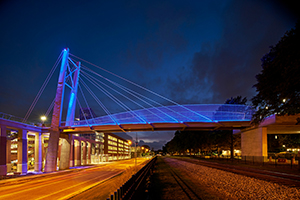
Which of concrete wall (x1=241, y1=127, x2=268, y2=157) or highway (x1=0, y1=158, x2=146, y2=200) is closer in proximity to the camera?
highway (x1=0, y1=158, x2=146, y2=200)

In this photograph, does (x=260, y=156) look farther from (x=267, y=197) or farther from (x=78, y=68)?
(x=78, y=68)

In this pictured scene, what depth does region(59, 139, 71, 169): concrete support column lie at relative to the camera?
4012cm

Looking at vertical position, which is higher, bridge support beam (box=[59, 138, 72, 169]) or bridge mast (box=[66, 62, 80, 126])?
bridge mast (box=[66, 62, 80, 126])

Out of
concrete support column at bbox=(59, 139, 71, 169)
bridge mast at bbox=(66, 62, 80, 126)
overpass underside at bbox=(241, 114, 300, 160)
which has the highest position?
bridge mast at bbox=(66, 62, 80, 126)

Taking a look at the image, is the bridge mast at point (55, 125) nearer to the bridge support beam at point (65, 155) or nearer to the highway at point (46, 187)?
the bridge support beam at point (65, 155)

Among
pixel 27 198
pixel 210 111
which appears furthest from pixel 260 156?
pixel 27 198

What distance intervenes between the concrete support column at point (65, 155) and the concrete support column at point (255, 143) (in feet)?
105

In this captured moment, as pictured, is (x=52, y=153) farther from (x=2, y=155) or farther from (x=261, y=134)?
(x=261, y=134)

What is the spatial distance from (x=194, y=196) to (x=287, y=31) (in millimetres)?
16087

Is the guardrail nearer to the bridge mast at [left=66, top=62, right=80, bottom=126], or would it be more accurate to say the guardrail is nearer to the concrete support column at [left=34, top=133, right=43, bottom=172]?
the bridge mast at [left=66, top=62, right=80, bottom=126]

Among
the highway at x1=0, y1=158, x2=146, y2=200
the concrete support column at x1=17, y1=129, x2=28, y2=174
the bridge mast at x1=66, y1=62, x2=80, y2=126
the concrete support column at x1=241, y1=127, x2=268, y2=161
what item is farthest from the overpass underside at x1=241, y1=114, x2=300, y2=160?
the concrete support column at x1=17, y1=129, x2=28, y2=174

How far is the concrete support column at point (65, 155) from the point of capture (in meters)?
40.1

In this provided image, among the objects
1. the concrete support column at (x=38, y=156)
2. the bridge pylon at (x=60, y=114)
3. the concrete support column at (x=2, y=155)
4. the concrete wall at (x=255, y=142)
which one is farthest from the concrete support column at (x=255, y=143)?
the concrete support column at (x=2, y=155)

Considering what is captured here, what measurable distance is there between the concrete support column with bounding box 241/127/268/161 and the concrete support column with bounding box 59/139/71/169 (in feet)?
105
